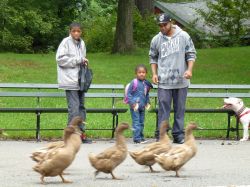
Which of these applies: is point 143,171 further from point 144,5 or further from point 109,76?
point 144,5

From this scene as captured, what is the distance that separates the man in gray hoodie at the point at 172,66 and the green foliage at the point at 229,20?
101 feet

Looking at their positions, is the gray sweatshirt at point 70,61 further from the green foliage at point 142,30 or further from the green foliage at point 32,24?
the green foliage at point 32,24

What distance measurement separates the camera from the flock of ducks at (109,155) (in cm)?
1055

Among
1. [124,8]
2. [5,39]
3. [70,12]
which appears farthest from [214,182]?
[70,12]

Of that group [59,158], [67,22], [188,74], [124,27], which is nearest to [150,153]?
[59,158]

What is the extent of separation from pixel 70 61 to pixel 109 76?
14679 mm

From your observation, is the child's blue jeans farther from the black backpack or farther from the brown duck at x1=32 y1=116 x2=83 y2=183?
the brown duck at x1=32 y1=116 x2=83 y2=183

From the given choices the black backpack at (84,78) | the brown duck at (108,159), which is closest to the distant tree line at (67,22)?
the black backpack at (84,78)

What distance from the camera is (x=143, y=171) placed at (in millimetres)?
12047

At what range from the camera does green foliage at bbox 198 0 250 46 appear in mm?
46156

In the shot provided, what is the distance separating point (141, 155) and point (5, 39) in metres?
36.7

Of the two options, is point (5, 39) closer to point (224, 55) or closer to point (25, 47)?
point (25, 47)

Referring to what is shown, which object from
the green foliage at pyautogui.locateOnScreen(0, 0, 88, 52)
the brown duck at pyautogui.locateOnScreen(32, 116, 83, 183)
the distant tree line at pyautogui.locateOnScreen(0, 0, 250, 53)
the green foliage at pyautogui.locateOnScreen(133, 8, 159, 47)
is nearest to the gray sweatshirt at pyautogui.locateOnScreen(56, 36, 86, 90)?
the brown duck at pyautogui.locateOnScreen(32, 116, 83, 183)

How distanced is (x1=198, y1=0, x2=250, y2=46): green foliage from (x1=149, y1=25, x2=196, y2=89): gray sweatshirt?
102 ft
